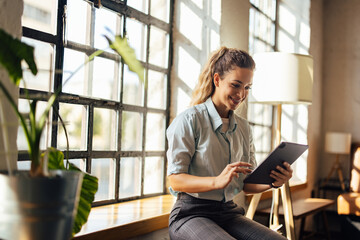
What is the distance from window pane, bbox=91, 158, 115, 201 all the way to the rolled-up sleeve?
0.68m

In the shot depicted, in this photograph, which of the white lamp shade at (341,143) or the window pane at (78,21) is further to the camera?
the white lamp shade at (341,143)

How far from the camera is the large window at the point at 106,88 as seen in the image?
7.06ft

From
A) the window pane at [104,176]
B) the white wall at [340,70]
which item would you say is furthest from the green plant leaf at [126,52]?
the white wall at [340,70]

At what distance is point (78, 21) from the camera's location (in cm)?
236

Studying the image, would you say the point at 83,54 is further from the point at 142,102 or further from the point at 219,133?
the point at 219,133

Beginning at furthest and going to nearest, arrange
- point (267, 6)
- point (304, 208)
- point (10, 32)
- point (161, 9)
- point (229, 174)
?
point (267, 6) < point (304, 208) < point (161, 9) < point (229, 174) < point (10, 32)

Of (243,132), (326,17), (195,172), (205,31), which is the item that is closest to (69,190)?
(195,172)

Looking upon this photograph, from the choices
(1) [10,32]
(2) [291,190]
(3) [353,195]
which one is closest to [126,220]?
(1) [10,32]

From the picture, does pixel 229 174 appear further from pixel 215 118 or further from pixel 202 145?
pixel 215 118

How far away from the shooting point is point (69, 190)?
102 centimetres

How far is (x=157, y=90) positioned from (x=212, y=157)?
113 centimetres

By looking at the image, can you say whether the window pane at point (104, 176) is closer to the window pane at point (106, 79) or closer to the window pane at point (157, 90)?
the window pane at point (106, 79)

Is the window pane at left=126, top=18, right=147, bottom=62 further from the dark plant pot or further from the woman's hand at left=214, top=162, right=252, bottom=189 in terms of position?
the dark plant pot

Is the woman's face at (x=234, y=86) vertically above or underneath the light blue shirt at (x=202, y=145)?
above
